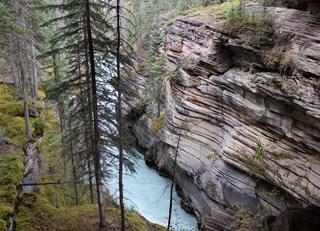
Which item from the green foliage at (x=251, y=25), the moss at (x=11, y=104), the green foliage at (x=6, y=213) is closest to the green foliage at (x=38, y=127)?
the moss at (x=11, y=104)

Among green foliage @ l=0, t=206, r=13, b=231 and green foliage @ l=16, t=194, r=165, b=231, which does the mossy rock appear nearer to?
green foliage @ l=0, t=206, r=13, b=231

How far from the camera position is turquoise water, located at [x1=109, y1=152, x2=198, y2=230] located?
21.5m

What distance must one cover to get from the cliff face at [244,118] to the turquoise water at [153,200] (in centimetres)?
123

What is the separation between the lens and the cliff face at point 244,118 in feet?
41.7

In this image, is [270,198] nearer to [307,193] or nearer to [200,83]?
[307,193]

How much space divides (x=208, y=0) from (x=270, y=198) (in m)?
20.5

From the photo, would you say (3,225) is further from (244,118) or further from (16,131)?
(244,118)

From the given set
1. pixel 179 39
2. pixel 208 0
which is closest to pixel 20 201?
pixel 179 39

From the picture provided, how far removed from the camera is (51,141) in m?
24.7

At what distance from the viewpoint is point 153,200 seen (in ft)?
77.9

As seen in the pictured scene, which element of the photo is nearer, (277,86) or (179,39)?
(277,86)

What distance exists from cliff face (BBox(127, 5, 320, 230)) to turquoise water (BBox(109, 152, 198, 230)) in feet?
4.03

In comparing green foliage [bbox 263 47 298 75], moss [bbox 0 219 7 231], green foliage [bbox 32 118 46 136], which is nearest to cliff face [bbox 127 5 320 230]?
green foliage [bbox 263 47 298 75]

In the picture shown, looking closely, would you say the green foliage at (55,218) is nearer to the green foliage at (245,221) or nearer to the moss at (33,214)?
the moss at (33,214)
